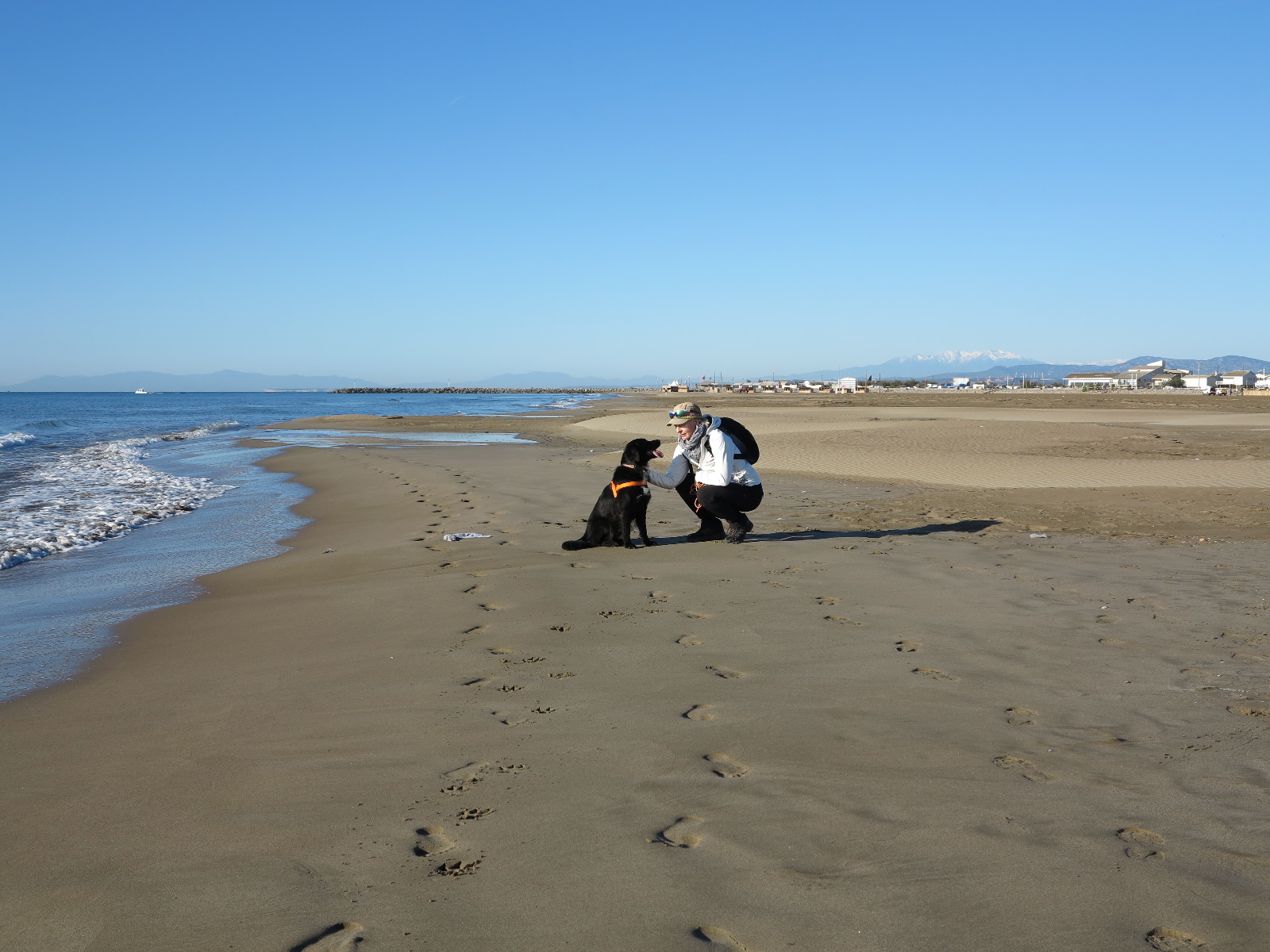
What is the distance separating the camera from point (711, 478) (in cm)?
802

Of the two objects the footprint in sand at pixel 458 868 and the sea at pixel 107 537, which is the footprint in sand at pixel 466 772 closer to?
the footprint in sand at pixel 458 868

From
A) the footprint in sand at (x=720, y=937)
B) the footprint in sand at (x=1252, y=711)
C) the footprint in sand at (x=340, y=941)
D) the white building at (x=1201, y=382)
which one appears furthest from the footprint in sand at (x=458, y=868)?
the white building at (x=1201, y=382)

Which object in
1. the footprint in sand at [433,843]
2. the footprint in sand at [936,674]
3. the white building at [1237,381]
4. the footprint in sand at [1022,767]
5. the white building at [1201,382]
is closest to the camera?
the footprint in sand at [433,843]

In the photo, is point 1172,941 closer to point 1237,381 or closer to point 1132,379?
point 1237,381

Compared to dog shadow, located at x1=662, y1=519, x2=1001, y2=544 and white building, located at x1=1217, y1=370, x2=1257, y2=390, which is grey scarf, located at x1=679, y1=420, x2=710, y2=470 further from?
white building, located at x1=1217, y1=370, x2=1257, y2=390

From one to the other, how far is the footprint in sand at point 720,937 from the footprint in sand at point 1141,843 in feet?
4.10

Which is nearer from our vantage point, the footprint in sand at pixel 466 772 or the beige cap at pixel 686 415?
the footprint in sand at pixel 466 772

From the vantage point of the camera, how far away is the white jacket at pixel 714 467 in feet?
26.2

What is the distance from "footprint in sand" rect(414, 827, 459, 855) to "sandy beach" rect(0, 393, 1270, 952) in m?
0.02

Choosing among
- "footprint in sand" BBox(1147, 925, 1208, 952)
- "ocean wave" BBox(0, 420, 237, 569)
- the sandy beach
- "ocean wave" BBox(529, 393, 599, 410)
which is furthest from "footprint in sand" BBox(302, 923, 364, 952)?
"ocean wave" BBox(529, 393, 599, 410)

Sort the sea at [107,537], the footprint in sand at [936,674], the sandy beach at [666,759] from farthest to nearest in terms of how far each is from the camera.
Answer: the sea at [107,537]
the footprint in sand at [936,674]
the sandy beach at [666,759]

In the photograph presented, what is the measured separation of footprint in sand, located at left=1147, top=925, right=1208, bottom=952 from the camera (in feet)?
7.03

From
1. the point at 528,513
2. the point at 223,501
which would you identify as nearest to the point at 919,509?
the point at 528,513

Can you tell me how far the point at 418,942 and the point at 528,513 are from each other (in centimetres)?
812
